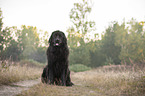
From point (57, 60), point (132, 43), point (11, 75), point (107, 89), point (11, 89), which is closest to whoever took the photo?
point (11, 89)

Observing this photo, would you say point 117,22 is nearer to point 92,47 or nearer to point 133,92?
point 92,47

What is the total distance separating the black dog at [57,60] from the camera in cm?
435

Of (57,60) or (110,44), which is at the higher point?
(110,44)

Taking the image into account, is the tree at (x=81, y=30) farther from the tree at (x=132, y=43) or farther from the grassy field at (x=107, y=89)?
the grassy field at (x=107, y=89)

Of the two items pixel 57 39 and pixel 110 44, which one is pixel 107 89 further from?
pixel 110 44

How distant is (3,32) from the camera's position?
11.8 meters

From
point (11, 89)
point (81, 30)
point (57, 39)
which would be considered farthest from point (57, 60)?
point (81, 30)

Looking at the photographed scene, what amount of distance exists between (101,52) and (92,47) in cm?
500

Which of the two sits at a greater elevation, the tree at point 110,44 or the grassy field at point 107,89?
the tree at point 110,44

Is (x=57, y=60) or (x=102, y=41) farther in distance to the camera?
(x=102, y=41)

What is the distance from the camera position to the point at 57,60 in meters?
4.38

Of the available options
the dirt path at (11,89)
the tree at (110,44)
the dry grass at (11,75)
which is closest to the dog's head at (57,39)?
the dirt path at (11,89)

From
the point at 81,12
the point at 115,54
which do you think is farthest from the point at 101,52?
the point at 81,12

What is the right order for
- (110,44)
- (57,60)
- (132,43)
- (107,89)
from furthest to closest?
(110,44), (132,43), (57,60), (107,89)
